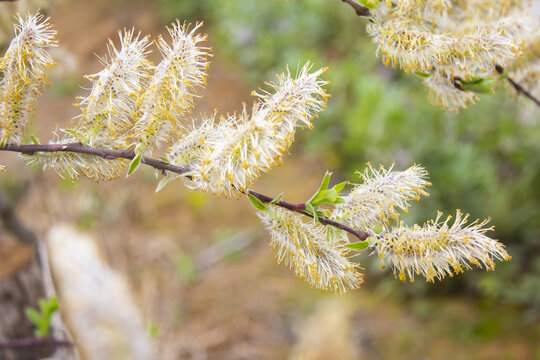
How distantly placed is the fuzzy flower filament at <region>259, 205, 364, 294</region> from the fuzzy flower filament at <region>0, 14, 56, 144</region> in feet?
1.14

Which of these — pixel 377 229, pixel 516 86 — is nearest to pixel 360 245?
pixel 377 229

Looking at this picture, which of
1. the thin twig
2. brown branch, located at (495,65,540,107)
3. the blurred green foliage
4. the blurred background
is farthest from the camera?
the blurred green foliage

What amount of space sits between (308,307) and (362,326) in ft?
0.90

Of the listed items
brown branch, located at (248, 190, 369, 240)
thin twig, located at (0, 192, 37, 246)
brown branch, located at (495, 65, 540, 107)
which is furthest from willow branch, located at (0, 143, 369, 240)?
thin twig, located at (0, 192, 37, 246)

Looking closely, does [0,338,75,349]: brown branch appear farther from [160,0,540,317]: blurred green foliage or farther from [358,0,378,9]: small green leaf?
[160,0,540,317]: blurred green foliage

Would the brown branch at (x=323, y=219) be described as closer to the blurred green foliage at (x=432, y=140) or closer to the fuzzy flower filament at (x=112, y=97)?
the fuzzy flower filament at (x=112, y=97)

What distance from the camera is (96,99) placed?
656mm

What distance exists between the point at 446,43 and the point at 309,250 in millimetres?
392

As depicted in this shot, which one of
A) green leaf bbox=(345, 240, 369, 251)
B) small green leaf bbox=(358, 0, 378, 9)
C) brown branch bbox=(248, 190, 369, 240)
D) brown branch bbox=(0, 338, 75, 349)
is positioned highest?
small green leaf bbox=(358, 0, 378, 9)

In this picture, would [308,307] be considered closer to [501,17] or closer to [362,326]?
[362,326]

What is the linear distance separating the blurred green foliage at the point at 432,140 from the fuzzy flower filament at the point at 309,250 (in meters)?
1.78

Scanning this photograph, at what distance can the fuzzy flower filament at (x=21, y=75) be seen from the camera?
0.62 m

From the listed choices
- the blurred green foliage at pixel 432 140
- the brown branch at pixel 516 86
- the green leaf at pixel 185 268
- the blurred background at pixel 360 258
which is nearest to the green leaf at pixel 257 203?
the brown branch at pixel 516 86

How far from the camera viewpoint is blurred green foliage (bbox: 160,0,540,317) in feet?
7.98
